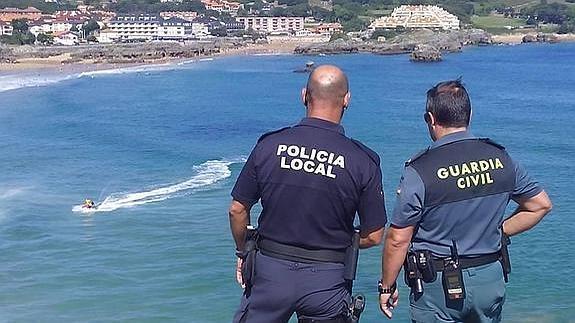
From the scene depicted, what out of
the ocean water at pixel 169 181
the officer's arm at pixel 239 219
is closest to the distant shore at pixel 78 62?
the ocean water at pixel 169 181

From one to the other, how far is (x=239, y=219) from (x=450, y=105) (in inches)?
51.3

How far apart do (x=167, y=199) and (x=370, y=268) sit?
8.50 meters

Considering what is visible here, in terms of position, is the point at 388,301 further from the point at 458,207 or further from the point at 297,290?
the point at 458,207

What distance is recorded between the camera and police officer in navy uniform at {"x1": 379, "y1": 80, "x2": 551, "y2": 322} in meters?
4.56

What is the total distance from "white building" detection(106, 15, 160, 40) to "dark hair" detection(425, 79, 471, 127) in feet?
470

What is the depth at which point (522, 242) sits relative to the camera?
18953mm

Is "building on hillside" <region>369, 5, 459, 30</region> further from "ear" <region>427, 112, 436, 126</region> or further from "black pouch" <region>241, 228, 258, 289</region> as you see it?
"black pouch" <region>241, 228, 258, 289</region>

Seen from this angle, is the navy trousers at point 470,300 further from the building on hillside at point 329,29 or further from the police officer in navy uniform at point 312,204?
the building on hillside at point 329,29

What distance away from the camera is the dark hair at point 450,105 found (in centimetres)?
466

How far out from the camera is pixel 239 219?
4852 millimetres

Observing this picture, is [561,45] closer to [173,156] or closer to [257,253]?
[173,156]

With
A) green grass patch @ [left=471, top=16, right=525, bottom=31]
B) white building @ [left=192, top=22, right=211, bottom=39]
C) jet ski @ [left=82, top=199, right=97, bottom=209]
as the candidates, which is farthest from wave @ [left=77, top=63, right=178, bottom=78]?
green grass patch @ [left=471, top=16, right=525, bottom=31]

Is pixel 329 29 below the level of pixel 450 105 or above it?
below

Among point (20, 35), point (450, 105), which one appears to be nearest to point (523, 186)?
point (450, 105)
